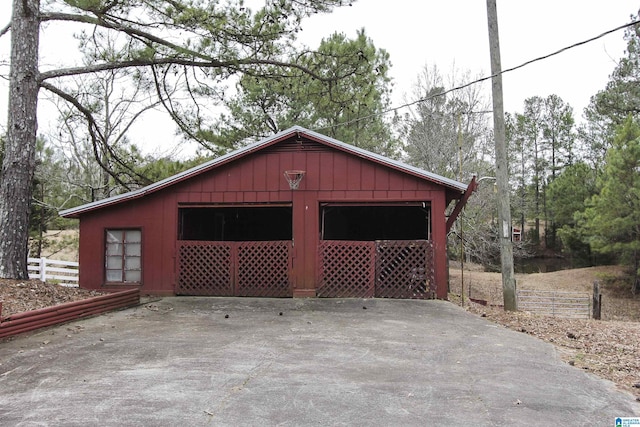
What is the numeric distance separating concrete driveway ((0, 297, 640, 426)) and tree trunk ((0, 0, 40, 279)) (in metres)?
2.58

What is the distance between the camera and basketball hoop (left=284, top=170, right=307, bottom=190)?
35.3ft

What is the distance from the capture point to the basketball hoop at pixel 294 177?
10.8 m

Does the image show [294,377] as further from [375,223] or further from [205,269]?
[375,223]

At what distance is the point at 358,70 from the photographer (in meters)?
11.6

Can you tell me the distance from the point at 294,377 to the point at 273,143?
23.3ft

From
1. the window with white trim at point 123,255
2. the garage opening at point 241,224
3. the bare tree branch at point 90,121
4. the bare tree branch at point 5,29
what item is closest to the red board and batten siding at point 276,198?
the window with white trim at point 123,255

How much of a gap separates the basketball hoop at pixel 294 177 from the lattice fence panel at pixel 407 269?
2228 mm

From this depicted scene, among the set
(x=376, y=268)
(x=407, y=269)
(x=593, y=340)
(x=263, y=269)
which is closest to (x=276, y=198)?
(x=263, y=269)

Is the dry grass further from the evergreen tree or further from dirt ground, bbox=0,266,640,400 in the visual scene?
the evergreen tree

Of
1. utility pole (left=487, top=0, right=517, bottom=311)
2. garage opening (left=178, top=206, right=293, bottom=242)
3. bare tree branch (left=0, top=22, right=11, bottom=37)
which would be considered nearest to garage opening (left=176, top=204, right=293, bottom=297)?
garage opening (left=178, top=206, right=293, bottom=242)

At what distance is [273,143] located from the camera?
433 inches

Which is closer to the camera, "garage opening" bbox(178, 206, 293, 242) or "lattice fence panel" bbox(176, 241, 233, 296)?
"lattice fence panel" bbox(176, 241, 233, 296)

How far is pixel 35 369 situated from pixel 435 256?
7677 mm

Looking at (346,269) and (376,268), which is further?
(346,269)
